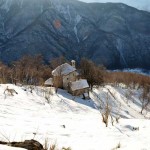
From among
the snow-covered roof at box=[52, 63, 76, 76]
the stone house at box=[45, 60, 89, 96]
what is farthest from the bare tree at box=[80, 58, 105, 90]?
the snow-covered roof at box=[52, 63, 76, 76]

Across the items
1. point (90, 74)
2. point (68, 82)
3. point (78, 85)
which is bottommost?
point (90, 74)

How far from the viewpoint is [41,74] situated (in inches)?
3061

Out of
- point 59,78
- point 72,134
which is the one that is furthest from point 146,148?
point 59,78

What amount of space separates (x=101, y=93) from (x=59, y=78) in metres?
10.2

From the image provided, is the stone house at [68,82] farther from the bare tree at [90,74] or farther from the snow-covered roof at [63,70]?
the bare tree at [90,74]

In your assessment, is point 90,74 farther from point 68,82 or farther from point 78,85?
point 78,85

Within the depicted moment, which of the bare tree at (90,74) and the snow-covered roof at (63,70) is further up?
the snow-covered roof at (63,70)

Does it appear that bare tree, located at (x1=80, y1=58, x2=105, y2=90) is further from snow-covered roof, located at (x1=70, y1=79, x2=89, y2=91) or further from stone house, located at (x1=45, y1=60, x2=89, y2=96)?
snow-covered roof, located at (x1=70, y1=79, x2=89, y2=91)

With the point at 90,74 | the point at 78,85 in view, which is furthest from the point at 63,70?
the point at 90,74

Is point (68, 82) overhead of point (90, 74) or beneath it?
overhead

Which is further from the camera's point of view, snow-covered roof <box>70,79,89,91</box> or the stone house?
the stone house

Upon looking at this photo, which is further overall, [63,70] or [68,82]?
[63,70]

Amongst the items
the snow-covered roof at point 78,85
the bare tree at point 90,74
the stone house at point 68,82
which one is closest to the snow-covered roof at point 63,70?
the stone house at point 68,82

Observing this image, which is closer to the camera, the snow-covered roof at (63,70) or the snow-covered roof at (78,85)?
the snow-covered roof at (78,85)
